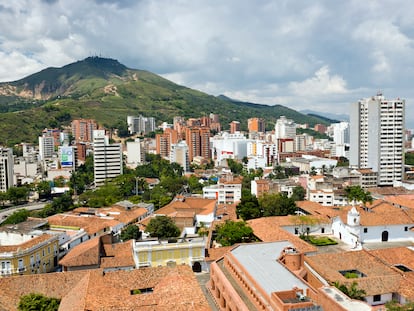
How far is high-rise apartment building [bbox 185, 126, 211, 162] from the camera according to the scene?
100206 millimetres

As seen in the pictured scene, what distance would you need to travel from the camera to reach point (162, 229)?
1158 inches

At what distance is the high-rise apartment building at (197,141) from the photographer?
100m

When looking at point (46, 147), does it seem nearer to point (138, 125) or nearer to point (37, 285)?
point (138, 125)

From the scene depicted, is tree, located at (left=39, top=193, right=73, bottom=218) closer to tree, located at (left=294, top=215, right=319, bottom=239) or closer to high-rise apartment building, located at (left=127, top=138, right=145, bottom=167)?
tree, located at (left=294, top=215, right=319, bottom=239)

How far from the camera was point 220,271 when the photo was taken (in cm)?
2094

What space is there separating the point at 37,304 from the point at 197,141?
84788 mm

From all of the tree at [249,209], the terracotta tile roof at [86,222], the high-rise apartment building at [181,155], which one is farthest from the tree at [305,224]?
the high-rise apartment building at [181,155]

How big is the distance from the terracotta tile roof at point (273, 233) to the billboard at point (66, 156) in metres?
53.9

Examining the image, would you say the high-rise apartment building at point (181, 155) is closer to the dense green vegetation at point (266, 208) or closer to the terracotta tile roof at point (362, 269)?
the dense green vegetation at point (266, 208)

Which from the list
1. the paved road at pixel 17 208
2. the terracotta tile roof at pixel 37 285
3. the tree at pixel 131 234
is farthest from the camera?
the paved road at pixel 17 208

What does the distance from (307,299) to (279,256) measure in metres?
5.79

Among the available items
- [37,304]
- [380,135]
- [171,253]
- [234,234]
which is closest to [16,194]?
[171,253]

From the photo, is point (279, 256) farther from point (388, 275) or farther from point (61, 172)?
point (61, 172)

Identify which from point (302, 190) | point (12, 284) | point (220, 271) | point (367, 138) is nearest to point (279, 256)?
point (220, 271)
